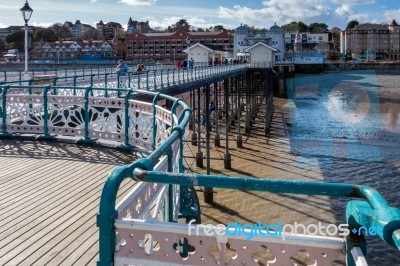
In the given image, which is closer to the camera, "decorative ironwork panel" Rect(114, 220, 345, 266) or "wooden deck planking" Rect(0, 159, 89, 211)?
"decorative ironwork panel" Rect(114, 220, 345, 266)

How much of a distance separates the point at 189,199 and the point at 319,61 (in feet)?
286

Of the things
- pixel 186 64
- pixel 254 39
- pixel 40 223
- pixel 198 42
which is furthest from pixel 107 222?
pixel 198 42

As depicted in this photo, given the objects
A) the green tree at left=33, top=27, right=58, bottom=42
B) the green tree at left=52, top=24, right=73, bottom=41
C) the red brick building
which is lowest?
the red brick building

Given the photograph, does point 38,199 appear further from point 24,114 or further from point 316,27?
point 316,27

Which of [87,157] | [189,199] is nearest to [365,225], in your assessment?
[189,199]

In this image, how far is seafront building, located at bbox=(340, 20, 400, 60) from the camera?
12369cm

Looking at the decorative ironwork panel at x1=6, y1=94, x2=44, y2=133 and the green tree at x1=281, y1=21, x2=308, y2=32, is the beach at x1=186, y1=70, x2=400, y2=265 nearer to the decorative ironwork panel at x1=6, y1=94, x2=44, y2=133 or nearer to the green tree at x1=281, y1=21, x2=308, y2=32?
the decorative ironwork panel at x1=6, y1=94, x2=44, y2=133

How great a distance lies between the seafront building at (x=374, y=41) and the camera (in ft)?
406

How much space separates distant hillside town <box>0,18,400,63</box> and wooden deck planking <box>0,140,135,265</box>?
40.2 meters

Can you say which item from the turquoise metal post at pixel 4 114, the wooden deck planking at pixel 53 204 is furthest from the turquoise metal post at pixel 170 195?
the turquoise metal post at pixel 4 114

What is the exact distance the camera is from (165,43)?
84.1 meters

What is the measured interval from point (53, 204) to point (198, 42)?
73991mm

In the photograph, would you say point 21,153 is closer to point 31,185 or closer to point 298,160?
point 31,185

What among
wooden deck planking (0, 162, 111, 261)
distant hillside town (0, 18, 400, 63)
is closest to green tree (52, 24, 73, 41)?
distant hillside town (0, 18, 400, 63)
